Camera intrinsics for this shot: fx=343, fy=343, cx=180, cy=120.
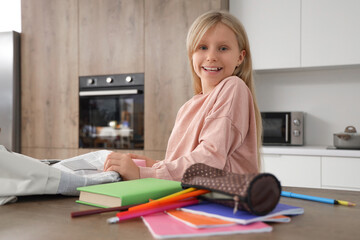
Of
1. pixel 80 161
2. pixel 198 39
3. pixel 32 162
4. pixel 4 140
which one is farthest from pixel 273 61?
pixel 4 140

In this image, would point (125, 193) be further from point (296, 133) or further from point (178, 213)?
point (296, 133)

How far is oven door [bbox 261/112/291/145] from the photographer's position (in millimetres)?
2480

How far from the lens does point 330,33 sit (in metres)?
2.39

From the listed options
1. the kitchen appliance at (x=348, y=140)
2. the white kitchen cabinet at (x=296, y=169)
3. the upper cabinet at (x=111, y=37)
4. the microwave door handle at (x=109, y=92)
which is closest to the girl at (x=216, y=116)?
the white kitchen cabinet at (x=296, y=169)

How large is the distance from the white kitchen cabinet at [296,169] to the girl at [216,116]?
134cm

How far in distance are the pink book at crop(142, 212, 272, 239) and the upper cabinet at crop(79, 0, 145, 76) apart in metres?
2.29

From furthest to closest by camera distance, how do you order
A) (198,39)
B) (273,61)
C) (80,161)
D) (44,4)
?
(44,4)
(273,61)
(198,39)
(80,161)

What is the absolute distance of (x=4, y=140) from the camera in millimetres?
3053

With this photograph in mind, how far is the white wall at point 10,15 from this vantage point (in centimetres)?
334

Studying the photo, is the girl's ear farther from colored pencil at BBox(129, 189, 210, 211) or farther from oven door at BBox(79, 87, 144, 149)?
oven door at BBox(79, 87, 144, 149)

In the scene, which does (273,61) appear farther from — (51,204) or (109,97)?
(51,204)

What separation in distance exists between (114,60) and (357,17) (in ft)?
5.91

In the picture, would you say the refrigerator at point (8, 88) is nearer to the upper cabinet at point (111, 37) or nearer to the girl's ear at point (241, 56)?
the upper cabinet at point (111, 37)

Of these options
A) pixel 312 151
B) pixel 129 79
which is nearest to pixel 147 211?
pixel 312 151
